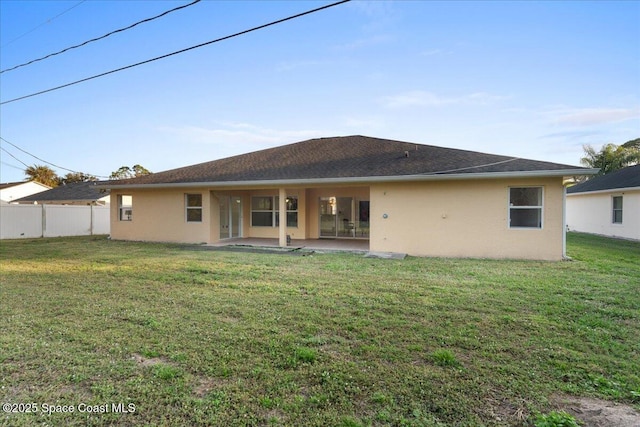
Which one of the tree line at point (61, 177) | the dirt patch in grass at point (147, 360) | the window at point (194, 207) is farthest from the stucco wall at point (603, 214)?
the tree line at point (61, 177)

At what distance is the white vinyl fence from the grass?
13116 mm

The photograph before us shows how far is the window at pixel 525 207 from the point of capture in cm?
955

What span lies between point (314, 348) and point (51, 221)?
20.6 metres

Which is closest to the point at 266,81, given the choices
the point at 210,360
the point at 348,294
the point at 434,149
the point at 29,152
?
the point at 434,149

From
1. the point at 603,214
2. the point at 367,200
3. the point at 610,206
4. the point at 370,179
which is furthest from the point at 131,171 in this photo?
the point at 610,206

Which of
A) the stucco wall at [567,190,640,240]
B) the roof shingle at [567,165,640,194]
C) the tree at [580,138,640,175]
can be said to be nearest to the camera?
the stucco wall at [567,190,640,240]

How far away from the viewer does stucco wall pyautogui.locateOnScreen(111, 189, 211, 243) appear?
13.6m

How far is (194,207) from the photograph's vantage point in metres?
13.9

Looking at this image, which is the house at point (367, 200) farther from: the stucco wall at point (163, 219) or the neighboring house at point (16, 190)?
the neighboring house at point (16, 190)

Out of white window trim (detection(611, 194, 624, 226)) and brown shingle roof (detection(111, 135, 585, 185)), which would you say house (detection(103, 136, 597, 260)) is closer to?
brown shingle roof (detection(111, 135, 585, 185))

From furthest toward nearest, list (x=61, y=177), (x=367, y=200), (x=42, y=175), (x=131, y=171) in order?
(x=131, y=171) → (x=61, y=177) → (x=42, y=175) → (x=367, y=200)

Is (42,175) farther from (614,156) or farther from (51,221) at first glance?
(614,156)

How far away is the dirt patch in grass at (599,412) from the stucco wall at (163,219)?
501 inches

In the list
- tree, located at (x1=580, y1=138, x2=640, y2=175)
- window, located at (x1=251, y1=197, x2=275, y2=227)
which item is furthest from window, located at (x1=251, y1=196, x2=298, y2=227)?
tree, located at (x1=580, y1=138, x2=640, y2=175)
